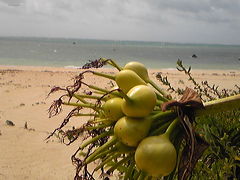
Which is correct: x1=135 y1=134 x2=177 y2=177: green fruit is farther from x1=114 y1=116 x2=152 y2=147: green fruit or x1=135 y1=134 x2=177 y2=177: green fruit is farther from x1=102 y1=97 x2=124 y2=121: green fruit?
x1=102 y1=97 x2=124 y2=121: green fruit

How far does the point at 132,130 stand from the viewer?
1.04 m

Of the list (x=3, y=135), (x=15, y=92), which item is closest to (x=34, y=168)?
(x=3, y=135)

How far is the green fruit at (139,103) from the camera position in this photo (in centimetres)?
105

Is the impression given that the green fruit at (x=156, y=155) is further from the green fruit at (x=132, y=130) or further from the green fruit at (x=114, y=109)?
the green fruit at (x=114, y=109)

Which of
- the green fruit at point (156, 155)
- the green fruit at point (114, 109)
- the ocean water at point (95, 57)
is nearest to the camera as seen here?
the green fruit at point (156, 155)

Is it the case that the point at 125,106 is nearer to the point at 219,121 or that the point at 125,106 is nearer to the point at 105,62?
the point at 105,62

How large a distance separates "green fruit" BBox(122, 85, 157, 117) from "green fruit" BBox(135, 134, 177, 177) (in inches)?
3.5

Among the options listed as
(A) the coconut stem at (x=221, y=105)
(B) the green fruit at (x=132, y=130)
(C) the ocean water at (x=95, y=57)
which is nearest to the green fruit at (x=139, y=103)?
(B) the green fruit at (x=132, y=130)

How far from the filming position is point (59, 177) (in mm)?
6379

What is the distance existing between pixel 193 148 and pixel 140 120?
0.62 feet

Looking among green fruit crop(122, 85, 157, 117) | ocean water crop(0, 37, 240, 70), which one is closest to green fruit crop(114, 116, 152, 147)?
green fruit crop(122, 85, 157, 117)

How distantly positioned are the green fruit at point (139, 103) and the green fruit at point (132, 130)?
0.07 ft

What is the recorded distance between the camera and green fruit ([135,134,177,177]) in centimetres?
99

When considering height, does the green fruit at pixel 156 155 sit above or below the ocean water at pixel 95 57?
above
